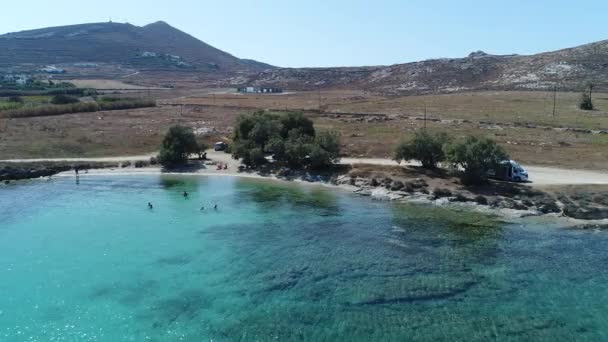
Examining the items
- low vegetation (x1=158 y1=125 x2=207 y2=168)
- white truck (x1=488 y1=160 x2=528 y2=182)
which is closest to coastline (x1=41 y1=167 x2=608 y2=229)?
low vegetation (x1=158 y1=125 x2=207 y2=168)

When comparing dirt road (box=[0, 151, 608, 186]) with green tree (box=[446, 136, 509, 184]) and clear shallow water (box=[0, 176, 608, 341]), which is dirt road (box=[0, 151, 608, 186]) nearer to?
green tree (box=[446, 136, 509, 184])

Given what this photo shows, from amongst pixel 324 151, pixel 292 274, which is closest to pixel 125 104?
pixel 324 151

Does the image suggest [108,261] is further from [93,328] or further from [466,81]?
[466,81]

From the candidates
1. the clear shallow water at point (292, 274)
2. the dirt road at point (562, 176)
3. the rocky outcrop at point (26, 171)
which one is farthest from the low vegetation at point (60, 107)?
the dirt road at point (562, 176)

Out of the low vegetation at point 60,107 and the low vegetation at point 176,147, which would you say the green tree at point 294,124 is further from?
the low vegetation at point 60,107

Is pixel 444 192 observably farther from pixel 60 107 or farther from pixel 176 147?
pixel 60 107

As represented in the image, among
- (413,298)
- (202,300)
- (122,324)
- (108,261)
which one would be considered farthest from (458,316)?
(108,261)

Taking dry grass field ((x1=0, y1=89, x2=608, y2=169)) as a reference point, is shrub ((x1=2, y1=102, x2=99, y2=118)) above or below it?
above
